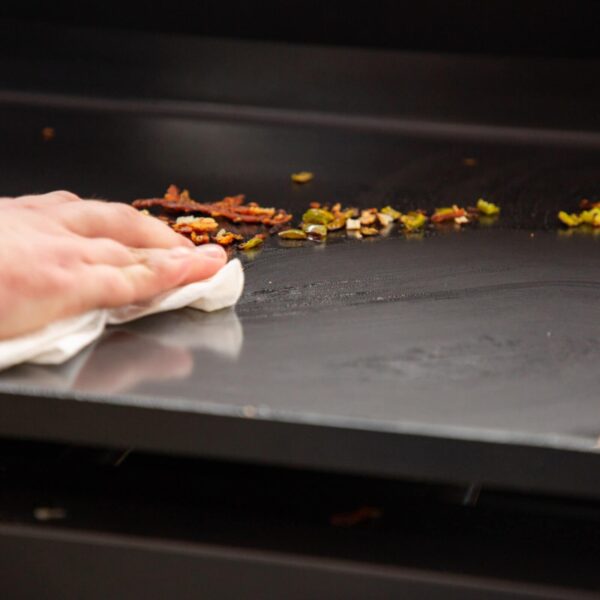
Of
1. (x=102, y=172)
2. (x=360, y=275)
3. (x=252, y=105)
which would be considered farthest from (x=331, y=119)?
(x=360, y=275)

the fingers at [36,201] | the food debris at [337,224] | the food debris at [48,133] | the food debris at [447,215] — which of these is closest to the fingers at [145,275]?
the fingers at [36,201]

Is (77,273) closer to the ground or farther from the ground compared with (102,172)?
farther from the ground

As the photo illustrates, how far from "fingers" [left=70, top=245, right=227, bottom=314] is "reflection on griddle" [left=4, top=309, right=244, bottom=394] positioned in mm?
30

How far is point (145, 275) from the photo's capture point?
982 mm

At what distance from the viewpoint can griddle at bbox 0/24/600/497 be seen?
33.1 inches

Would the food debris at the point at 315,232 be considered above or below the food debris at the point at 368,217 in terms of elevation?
above

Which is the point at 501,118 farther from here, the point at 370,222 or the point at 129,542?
the point at 129,542

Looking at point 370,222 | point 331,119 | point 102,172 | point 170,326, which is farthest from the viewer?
point 331,119

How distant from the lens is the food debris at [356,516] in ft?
3.13

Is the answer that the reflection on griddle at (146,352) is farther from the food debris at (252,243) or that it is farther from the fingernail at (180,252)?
the food debris at (252,243)

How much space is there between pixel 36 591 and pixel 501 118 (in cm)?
127

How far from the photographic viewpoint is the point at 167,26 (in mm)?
2039

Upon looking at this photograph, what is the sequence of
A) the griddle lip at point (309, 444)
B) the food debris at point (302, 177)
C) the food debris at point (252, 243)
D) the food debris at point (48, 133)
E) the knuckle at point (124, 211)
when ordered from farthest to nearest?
the food debris at point (48, 133) → the food debris at point (302, 177) → the food debris at point (252, 243) → the knuckle at point (124, 211) → the griddle lip at point (309, 444)

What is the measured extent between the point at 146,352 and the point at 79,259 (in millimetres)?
98
